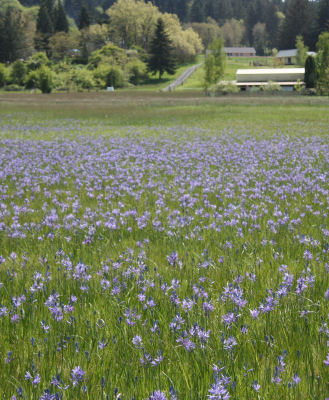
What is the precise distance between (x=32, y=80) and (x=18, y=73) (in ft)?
33.3

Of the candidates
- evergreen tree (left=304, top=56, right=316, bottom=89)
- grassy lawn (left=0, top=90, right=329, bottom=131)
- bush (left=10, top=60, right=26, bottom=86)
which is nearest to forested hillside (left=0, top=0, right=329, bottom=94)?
bush (left=10, top=60, right=26, bottom=86)

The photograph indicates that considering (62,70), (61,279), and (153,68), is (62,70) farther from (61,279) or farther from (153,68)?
(61,279)

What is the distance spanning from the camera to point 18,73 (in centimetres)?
10494

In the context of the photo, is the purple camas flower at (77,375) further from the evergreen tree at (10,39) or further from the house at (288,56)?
the house at (288,56)

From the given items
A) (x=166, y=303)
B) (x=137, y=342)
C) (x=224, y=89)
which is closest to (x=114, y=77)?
(x=224, y=89)

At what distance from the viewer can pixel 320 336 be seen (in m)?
2.78

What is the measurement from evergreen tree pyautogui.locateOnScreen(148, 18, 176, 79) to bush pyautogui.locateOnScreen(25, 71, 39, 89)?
107 ft

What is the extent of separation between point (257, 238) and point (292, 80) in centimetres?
10693

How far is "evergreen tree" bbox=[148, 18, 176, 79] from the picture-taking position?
111 meters

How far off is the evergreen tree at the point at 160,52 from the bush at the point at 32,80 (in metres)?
32.7

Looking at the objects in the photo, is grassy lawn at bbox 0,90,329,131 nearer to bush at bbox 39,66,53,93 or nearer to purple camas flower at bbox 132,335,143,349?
purple camas flower at bbox 132,335,143,349

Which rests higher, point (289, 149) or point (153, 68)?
point (153, 68)

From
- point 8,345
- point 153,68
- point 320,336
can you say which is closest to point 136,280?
point 8,345

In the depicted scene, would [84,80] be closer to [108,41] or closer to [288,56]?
[108,41]
